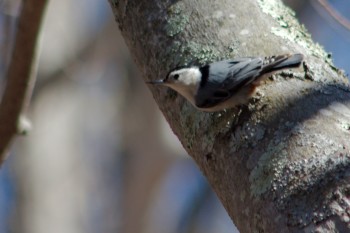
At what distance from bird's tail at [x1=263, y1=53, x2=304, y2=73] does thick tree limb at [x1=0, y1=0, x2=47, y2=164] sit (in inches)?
45.3

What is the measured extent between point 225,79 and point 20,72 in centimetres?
93

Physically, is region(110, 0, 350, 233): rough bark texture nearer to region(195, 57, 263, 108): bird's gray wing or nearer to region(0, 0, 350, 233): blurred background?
region(195, 57, 263, 108): bird's gray wing

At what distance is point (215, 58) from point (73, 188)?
3.96 metres

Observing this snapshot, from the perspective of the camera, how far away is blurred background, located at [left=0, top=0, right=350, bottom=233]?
509 cm

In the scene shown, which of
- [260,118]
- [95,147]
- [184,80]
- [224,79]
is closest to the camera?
[260,118]

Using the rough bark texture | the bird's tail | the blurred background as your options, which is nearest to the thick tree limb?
the rough bark texture

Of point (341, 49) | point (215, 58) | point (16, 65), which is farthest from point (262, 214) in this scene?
point (341, 49)

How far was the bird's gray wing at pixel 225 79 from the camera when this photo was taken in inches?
72.7

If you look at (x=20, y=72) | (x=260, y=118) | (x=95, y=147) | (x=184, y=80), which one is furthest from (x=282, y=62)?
(x=95, y=147)

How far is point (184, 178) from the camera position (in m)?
6.85

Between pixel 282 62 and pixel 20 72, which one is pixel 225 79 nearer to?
pixel 282 62

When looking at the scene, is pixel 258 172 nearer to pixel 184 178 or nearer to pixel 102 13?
pixel 102 13

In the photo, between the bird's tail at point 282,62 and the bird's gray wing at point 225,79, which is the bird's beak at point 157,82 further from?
the bird's tail at point 282,62

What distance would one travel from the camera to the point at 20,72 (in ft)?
8.73
